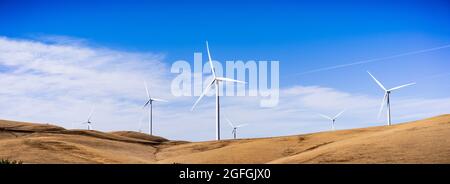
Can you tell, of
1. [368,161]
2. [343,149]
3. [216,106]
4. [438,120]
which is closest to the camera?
[368,161]

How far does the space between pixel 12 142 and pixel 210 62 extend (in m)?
33.9

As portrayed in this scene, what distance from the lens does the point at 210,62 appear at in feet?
222

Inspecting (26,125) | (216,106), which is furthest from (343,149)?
(26,125)

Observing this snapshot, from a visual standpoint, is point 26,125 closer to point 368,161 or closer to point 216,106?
point 216,106

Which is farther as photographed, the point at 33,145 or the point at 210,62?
the point at 210,62
